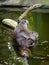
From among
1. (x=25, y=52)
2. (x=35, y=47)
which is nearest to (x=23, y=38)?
(x=35, y=47)

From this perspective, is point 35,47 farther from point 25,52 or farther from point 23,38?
point 25,52

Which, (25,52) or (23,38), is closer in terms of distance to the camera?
(25,52)

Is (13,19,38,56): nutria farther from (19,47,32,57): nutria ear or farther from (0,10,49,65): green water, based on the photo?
(0,10,49,65): green water

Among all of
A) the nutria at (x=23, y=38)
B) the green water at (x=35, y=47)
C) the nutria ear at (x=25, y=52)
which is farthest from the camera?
the nutria at (x=23, y=38)

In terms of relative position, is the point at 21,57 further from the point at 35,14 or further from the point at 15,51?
the point at 35,14

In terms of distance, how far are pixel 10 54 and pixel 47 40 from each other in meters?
1.43

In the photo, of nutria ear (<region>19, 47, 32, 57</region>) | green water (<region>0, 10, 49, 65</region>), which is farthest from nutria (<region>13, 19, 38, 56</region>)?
green water (<region>0, 10, 49, 65</region>)

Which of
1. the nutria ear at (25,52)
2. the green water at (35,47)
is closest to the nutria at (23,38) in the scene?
the nutria ear at (25,52)

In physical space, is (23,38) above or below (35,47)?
above

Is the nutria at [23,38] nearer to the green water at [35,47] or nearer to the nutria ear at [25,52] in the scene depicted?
the nutria ear at [25,52]

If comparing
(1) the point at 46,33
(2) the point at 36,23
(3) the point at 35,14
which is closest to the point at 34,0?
(3) the point at 35,14

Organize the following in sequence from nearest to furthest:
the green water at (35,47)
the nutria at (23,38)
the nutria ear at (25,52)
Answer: the green water at (35,47) → the nutria ear at (25,52) → the nutria at (23,38)

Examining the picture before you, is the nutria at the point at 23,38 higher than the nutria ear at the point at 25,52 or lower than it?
higher

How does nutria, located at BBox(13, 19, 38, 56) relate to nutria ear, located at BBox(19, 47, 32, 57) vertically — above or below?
above
